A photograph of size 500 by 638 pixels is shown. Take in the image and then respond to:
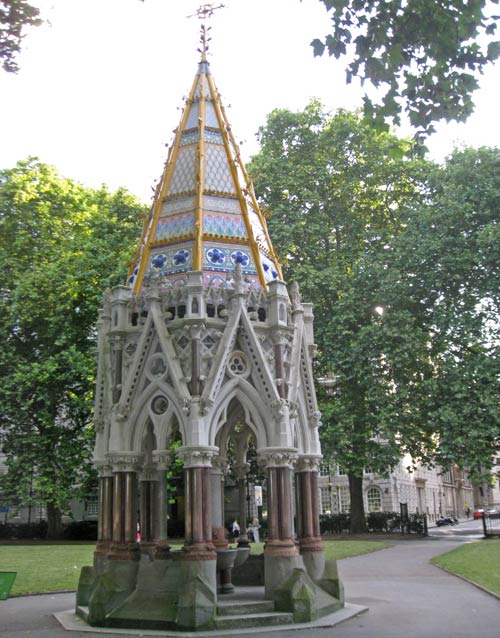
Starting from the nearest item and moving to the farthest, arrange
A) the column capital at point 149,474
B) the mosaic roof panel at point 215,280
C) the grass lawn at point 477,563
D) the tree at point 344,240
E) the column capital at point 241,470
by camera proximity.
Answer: the mosaic roof panel at point 215,280 → the column capital at point 149,474 → the column capital at point 241,470 → the grass lawn at point 477,563 → the tree at point 344,240

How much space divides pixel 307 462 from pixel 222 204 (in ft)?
17.4

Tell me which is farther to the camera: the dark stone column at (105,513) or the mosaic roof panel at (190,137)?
the mosaic roof panel at (190,137)

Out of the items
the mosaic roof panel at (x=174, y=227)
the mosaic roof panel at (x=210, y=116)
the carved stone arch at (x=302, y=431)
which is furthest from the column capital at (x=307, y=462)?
the mosaic roof panel at (x=210, y=116)

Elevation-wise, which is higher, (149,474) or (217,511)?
(149,474)

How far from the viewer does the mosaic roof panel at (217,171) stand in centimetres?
1450

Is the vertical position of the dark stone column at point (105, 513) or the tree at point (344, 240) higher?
the tree at point (344, 240)

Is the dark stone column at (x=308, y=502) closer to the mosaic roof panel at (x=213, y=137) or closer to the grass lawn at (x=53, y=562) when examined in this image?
the mosaic roof panel at (x=213, y=137)

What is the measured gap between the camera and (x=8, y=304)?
31.9 m

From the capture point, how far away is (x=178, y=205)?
14.4 metres

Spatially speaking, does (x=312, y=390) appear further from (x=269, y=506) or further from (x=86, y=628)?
(x=86, y=628)

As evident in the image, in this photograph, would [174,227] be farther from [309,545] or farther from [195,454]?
[309,545]

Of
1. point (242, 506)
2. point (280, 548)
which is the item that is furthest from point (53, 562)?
point (280, 548)

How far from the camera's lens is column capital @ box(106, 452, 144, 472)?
12805 mm

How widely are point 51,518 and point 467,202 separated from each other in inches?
1042
